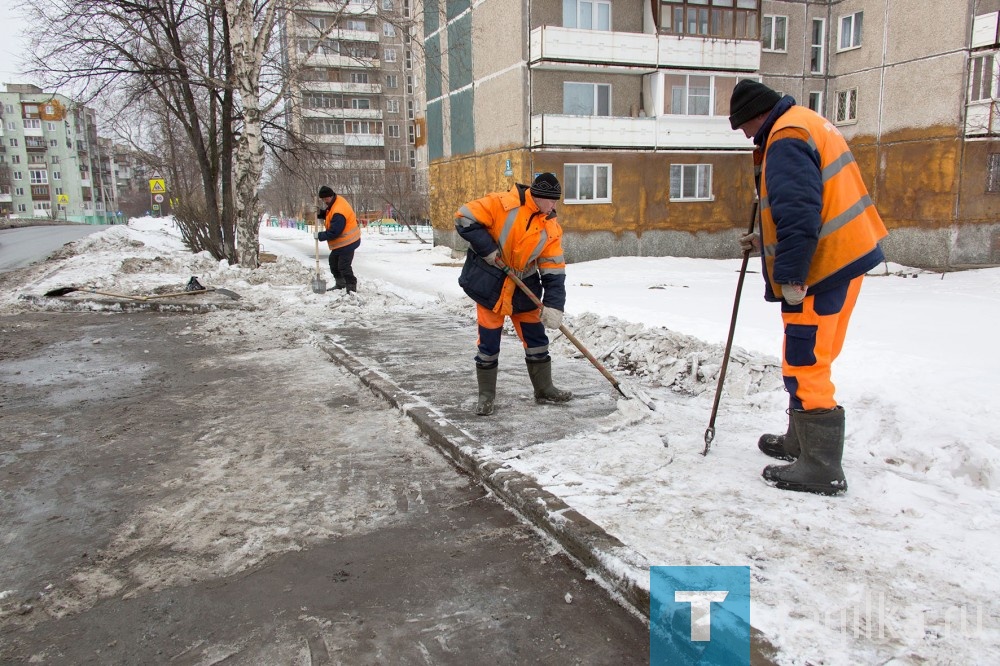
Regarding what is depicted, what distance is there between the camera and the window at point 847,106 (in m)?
22.5

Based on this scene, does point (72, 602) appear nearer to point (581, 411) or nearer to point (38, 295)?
point (581, 411)

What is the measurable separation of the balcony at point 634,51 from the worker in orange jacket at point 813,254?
1737cm

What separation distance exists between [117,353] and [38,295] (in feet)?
16.6

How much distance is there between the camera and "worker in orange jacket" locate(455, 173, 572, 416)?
15.9ft

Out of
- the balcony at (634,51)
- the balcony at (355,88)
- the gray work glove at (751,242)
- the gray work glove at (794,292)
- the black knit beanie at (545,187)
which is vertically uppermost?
the balcony at (355,88)

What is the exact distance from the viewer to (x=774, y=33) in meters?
23.0

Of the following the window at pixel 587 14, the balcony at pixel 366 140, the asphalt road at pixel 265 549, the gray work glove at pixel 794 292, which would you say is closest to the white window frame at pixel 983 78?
the window at pixel 587 14

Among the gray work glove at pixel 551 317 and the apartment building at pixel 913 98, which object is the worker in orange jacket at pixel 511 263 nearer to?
the gray work glove at pixel 551 317

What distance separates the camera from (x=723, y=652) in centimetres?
233

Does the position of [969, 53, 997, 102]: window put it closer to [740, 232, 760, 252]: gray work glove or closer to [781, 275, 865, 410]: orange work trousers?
[740, 232, 760, 252]: gray work glove

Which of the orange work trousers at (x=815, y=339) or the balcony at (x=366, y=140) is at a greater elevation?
the balcony at (x=366, y=140)

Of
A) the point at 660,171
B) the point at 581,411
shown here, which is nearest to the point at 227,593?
the point at 581,411

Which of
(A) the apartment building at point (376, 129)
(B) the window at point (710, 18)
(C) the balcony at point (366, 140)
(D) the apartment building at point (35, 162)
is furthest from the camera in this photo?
(D) the apartment building at point (35, 162)

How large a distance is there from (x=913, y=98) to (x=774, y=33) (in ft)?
16.4
